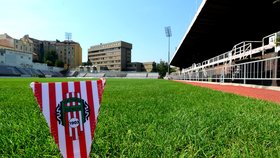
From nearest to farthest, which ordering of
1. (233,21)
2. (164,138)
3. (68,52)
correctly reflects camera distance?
(164,138) < (233,21) < (68,52)

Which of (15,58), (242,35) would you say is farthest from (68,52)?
(242,35)

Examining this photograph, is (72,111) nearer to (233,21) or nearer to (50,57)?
(233,21)

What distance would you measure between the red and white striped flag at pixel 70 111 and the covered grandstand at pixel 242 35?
31.6 feet

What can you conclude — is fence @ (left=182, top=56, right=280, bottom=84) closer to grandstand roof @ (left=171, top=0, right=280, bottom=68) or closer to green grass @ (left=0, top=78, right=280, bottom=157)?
grandstand roof @ (left=171, top=0, right=280, bottom=68)

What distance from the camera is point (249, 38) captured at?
1218 inches

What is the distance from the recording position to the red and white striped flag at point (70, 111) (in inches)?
67.6

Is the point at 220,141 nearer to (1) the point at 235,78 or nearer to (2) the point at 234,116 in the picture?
(2) the point at 234,116

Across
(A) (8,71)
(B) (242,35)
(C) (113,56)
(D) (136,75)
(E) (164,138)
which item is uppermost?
(C) (113,56)

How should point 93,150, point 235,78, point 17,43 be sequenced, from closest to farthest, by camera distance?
point 93,150
point 235,78
point 17,43

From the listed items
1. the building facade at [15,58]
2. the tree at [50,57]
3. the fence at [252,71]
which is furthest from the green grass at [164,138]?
the tree at [50,57]

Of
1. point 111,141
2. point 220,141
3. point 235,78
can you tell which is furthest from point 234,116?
point 235,78

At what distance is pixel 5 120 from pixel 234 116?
3.15 m

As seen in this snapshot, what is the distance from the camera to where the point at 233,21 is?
82.3ft

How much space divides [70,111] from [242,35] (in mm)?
32232
